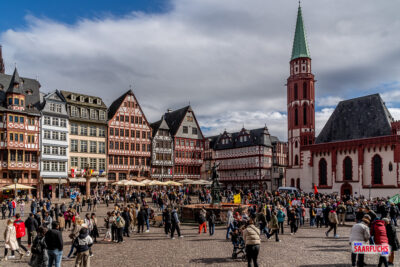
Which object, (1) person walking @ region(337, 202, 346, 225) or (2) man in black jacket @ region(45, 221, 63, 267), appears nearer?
(2) man in black jacket @ region(45, 221, 63, 267)

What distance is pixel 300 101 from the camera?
62562 mm

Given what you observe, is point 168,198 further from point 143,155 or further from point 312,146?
point 312,146

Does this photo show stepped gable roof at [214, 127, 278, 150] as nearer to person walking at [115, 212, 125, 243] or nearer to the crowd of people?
the crowd of people

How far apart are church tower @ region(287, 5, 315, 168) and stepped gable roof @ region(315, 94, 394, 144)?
11.5 feet

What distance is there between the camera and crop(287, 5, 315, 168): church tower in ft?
202

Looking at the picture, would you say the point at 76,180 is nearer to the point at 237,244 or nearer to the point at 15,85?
the point at 15,85

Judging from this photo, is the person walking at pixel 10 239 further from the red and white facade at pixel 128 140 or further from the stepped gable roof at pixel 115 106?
the stepped gable roof at pixel 115 106

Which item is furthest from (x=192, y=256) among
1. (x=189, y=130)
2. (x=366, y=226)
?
(x=189, y=130)

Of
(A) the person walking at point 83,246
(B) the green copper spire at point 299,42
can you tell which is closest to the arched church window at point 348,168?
(B) the green copper spire at point 299,42

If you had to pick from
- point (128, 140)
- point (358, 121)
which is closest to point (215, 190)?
point (128, 140)

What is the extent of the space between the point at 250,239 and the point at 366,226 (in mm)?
3345

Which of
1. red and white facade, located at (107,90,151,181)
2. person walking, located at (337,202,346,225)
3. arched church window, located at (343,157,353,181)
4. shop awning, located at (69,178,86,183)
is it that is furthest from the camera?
red and white facade, located at (107,90,151,181)

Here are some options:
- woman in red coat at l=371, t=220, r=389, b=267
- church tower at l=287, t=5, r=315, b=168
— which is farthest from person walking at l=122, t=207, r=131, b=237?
church tower at l=287, t=5, r=315, b=168

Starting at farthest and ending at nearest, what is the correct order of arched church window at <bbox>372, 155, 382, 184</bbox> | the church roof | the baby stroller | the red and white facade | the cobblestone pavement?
1. the red and white facade
2. arched church window at <bbox>372, 155, 382, 184</bbox>
3. the church roof
4. the baby stroller
5. the cobblestone pavement
